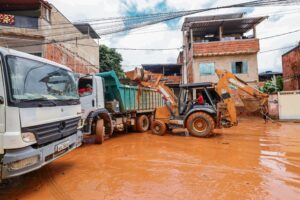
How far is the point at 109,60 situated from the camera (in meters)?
26.2

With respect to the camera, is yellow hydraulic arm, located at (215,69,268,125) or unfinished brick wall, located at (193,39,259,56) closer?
yellow hydraulic arm, located at (215,69,268,125)

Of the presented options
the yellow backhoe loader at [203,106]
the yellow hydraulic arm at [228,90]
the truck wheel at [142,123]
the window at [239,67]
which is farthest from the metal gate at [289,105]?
the truck wheel at [142,123]

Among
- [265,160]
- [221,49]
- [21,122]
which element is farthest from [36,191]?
[221,49]

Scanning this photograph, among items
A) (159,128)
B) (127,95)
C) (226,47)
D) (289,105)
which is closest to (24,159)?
(127,95)

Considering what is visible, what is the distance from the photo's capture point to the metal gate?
547 inches

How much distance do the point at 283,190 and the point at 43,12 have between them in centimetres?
1517

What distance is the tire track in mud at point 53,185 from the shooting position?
3.36 metres

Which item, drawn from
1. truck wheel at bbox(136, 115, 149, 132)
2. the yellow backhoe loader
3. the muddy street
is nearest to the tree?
truck wheel at bbox(136, 115, 149, 132)

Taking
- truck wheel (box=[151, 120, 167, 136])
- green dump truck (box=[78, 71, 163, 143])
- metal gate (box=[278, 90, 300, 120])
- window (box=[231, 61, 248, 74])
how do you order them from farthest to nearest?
1. window (box=[231, 61, 248, 74])
2. metal gate (box=[278, 90, 300, 120])
3. truck wheel (box=[151, 120, 167, 136])
4. green dump truck (box=[78, 71, 163, 143])

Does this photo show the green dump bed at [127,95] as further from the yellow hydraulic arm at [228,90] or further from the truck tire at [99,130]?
the yellow hydraulic arm at [228,90]

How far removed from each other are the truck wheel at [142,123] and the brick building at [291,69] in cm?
1638

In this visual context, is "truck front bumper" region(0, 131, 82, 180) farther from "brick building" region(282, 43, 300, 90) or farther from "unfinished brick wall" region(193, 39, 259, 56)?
"brick building" region(282, 43, 300, 90)

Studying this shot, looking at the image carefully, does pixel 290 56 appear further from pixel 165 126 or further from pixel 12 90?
pixel 12 90

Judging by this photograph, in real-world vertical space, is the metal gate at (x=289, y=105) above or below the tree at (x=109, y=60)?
below
